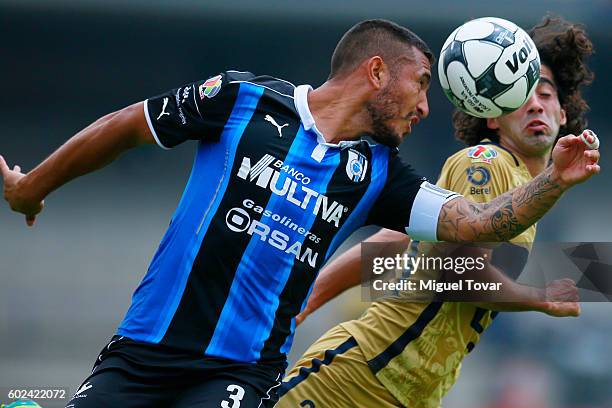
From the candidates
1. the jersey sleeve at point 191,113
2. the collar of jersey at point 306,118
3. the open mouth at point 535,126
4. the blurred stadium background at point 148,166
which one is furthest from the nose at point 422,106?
the blurred stadium background at point 148,166

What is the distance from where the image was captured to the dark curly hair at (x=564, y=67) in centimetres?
568

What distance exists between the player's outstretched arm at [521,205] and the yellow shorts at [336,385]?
109cm

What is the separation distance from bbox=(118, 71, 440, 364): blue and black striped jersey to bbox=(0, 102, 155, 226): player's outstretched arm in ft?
0.24

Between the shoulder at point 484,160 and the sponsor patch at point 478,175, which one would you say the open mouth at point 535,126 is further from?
the sponsor patch at point 478,175

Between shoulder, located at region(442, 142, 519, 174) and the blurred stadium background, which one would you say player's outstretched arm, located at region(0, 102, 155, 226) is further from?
the blurred stadium background

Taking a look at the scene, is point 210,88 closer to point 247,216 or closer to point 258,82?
point 258,82

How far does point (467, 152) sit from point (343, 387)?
1.36 m

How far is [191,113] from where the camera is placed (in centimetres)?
417

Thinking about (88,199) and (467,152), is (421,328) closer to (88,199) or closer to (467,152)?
(467,152)

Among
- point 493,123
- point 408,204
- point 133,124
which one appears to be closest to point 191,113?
point 133,124

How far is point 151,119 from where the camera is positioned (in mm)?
4176

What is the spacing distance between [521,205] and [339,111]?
0.90m

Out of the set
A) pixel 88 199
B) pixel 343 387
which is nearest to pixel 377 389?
pixel 343 387

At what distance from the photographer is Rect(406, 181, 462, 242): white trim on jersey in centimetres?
429
